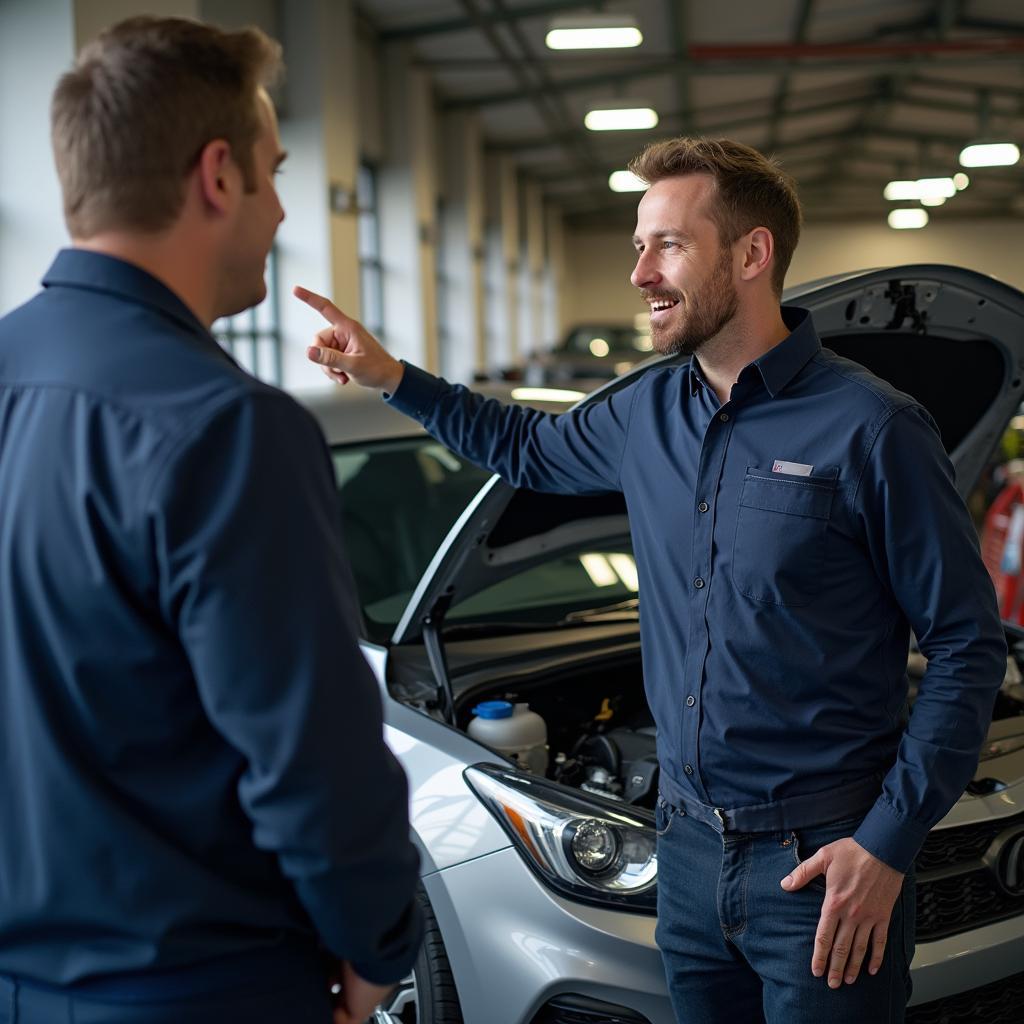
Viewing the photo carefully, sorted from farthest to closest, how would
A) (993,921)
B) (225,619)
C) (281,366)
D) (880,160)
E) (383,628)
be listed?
(880,160) → (281,366) → (383,628) → (993,921) → (225,619)

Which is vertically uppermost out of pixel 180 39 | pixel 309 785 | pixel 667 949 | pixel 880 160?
pixel 880 160

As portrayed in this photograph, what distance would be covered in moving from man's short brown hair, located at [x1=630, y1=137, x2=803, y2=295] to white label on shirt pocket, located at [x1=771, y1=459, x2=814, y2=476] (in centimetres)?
32

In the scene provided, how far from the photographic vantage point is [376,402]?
11.8 feet

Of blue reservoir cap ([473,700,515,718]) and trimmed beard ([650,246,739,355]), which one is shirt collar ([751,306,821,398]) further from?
blue reservoir cap ([473,700,515,718])

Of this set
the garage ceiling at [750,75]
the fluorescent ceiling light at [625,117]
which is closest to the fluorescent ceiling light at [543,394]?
the garage ceiling at [750,75]

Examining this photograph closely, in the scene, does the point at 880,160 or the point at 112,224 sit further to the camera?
the point at 880,160

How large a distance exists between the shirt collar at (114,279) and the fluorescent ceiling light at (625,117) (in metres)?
11.9

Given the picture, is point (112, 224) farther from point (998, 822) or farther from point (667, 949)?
point (998, 822)

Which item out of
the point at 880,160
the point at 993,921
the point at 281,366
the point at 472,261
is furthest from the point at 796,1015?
the point at 880,160

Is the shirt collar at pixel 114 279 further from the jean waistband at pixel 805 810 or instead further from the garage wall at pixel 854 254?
the garage wall at pixel 854 254

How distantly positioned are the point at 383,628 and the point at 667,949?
49.9 inches

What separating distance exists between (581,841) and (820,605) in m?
0.65

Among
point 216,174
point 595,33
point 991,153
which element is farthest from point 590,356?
point 216,174

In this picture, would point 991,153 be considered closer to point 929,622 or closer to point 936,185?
point 936,185
